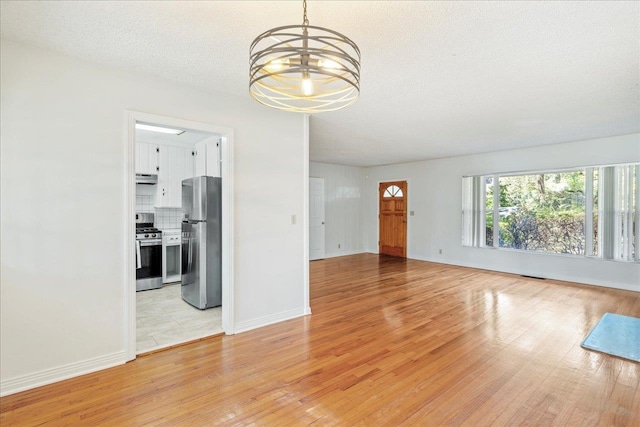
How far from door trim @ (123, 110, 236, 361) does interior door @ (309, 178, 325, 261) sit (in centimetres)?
462

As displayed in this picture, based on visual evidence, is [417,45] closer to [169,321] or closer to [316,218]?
[169,321]

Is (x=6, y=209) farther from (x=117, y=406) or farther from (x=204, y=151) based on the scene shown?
(x=204, y=151)

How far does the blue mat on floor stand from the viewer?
9.36ft

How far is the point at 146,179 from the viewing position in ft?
17.5

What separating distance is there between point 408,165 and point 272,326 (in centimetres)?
599

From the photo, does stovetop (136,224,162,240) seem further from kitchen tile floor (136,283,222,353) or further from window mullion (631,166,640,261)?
window mullion (631,166,640,261)

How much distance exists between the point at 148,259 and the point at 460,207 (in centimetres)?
634

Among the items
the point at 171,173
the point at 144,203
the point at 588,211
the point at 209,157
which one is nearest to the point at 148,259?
the point at 144,203


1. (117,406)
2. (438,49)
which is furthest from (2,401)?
(438,49)

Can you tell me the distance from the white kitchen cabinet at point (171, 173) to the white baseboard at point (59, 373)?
336cm

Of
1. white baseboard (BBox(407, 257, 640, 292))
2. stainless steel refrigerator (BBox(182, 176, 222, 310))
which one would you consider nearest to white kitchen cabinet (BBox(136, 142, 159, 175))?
stainless steel refrigerator (BBox(182, 176, 222, 310))

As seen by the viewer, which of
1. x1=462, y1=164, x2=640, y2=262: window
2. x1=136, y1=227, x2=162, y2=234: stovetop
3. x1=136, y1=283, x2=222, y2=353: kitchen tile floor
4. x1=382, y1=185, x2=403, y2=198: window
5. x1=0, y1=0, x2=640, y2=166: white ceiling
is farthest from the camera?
x1=382, y1=185, x2=403, y2=198: window

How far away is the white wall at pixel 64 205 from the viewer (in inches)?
88.0

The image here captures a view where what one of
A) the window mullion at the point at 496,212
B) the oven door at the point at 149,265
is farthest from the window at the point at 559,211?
the oven door at the point at 149,265
